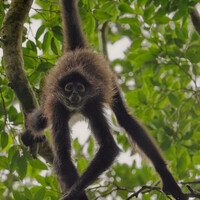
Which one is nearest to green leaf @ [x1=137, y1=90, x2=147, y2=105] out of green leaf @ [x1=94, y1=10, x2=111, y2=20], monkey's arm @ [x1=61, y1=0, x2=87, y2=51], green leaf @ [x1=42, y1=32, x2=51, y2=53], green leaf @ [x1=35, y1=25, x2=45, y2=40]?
monkey's arm @ [x1=61, y1=0, x2=87, y2=51]

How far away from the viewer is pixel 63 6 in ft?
16.5

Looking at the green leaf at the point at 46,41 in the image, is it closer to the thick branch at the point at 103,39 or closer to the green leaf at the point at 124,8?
the green leaf at the point at 124,8

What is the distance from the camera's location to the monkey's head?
5219 mm

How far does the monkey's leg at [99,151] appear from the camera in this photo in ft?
14.6

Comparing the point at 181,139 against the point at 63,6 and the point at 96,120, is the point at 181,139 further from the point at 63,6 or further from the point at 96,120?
the point at 63,6

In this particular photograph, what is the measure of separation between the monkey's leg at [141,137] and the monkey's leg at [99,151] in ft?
1.65

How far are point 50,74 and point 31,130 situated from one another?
2.92 feet

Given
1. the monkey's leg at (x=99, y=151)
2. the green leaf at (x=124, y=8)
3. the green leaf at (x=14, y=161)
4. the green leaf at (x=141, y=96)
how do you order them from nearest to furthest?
the green leaf at (x=14, y=161) < the monkey's leg at (x=99, y=151) < the green leaf at (x=124, y=8) < the green leaf at (x=141, y=96)

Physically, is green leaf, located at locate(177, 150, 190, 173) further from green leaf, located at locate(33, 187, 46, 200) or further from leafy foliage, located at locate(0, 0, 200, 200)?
green leaf, located at locate(33, 187, 46, 200)

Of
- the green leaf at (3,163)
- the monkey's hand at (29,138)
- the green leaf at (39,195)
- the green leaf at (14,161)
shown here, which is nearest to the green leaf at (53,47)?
the monkey's hand at (29,138)

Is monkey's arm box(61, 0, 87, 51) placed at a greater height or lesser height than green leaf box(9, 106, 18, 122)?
greater

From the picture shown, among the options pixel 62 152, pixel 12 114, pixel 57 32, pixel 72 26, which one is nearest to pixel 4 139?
pixel 12 114

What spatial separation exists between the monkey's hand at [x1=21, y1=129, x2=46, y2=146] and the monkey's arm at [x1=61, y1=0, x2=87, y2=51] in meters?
1.49

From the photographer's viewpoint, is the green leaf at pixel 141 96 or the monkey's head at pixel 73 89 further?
the green leaf at pixel 141 96
